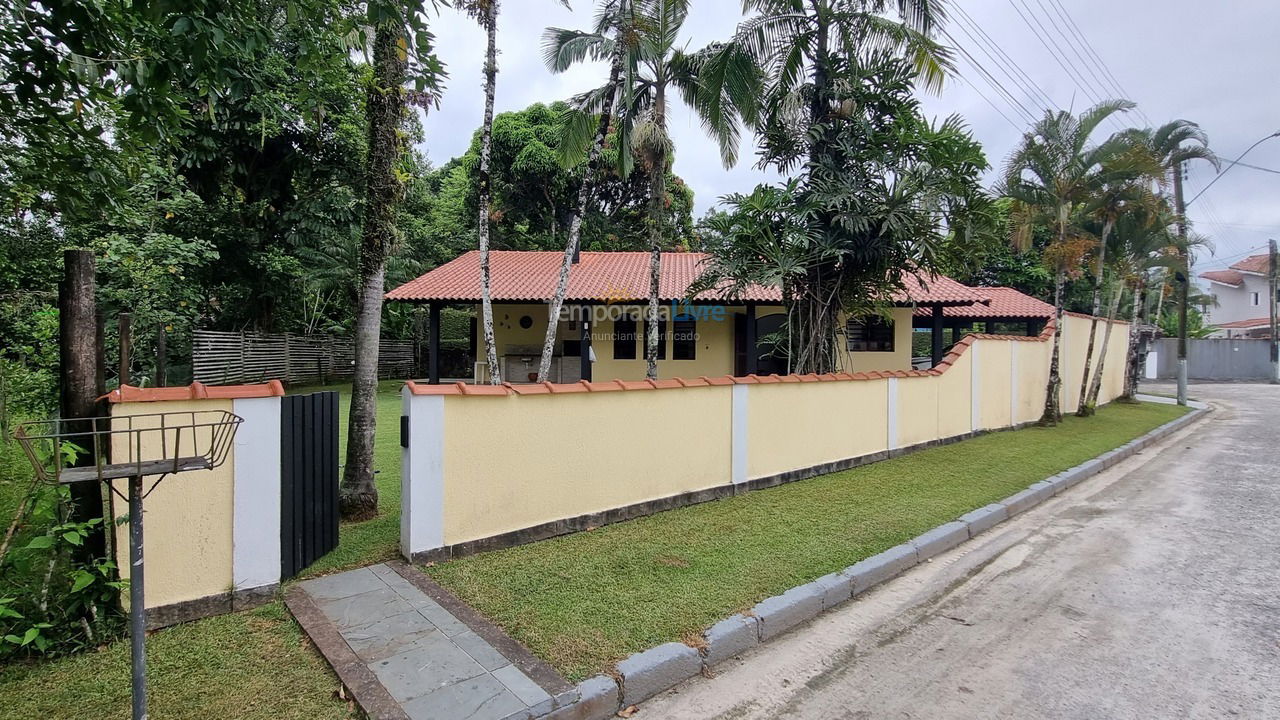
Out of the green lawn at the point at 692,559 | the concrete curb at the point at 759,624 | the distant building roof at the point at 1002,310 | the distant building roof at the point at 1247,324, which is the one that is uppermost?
the distant building roof at the point at 1247,324

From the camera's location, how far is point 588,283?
16172mm

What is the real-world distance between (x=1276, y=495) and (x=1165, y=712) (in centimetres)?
652

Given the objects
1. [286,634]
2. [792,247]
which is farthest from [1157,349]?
[286,634]

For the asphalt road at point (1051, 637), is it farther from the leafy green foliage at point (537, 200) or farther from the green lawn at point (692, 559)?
the leafy green foliage at point (537, 200)

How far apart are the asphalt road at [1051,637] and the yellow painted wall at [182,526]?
8.65 ft

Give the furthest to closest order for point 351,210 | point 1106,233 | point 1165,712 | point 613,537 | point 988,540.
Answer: point 351,210, point 1106,233, point 988,540, point 613,537, point 1165,712

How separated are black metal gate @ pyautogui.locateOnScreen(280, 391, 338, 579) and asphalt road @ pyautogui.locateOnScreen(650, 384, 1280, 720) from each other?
266 cm

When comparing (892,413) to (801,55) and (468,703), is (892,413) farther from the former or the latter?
(468,703)

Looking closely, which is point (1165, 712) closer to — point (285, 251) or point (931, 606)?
point (931, 606)

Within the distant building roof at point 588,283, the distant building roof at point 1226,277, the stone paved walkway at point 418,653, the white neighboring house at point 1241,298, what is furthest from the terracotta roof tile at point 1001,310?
the distant building roof at point 1226,277

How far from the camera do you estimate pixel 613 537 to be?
4.92 metres

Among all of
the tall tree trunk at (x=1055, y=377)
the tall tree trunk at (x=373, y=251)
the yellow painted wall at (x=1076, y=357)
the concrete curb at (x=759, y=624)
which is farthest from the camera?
the yellow painted wall at (x=1076, y=357)

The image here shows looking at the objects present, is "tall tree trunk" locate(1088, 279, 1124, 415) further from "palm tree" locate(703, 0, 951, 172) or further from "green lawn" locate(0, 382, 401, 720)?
"green lawn" locate(0, 382, 401, 720)

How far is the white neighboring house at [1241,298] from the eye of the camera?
3850 cm
